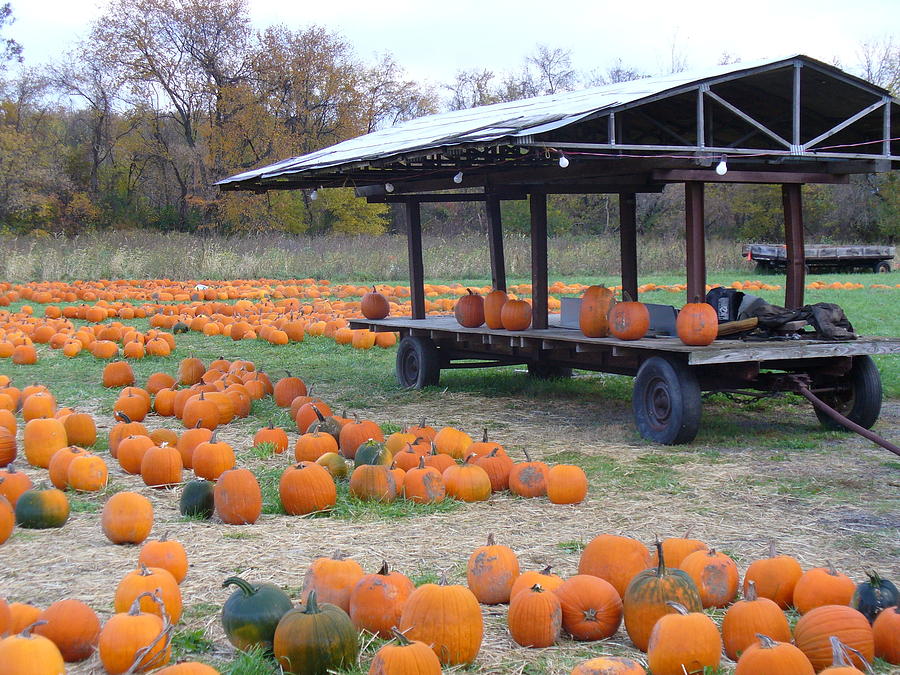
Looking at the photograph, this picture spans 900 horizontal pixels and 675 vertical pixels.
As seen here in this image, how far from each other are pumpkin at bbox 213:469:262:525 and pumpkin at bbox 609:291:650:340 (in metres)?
3.45

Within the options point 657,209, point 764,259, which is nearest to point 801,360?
point 764,259

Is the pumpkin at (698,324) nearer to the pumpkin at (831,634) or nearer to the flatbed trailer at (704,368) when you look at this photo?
the flatbed trailer at (704,368)

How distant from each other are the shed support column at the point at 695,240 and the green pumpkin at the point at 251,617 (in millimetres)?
4950

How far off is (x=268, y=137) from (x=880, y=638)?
129 ft

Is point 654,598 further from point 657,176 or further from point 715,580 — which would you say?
point 657,176

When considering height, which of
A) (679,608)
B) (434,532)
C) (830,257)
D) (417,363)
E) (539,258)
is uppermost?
(539,258)

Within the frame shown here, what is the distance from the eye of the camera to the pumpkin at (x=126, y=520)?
4.42m

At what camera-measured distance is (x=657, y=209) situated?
39.9 meters

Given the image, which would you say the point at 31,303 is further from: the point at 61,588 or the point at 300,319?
the point at 61,588

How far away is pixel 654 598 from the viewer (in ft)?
10.5

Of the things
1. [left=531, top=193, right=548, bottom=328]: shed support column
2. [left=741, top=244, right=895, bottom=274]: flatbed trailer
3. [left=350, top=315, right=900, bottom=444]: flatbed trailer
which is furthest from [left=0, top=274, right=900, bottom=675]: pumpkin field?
[left=741, top=244, right=895, bottom=274]: flatbed trailer

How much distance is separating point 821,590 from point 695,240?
14.3ft

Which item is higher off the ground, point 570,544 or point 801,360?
point 801,360

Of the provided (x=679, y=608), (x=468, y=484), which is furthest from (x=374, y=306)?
(x=679, y=608)
